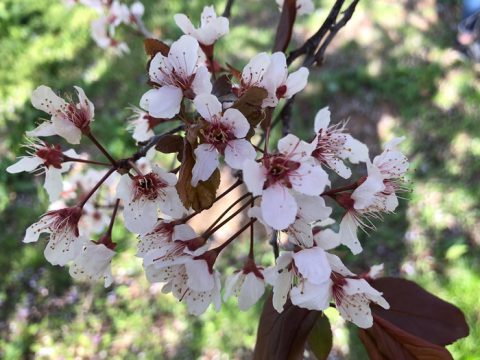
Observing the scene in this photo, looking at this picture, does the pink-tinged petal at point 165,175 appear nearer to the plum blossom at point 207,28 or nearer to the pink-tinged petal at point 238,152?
the pink-tinged petal at point 238,152

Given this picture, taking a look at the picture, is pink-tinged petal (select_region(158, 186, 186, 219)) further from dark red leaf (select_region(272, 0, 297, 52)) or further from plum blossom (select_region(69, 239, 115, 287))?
dark red leaf (select_region(272, 0, 297, 52))

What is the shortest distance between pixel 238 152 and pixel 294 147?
86 millimetres

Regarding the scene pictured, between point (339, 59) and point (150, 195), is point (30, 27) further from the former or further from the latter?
point (150, 195)

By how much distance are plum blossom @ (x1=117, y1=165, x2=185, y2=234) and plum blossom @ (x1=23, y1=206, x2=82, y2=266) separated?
6.1 inches

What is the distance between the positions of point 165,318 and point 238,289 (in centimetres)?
149

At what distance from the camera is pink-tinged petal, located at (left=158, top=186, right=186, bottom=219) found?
79cm

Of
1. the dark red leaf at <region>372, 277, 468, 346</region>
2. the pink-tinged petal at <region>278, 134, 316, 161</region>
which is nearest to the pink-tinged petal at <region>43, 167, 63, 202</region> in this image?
the pink-tinged petal at <region>278, 134, 316, 161</region>

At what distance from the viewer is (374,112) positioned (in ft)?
10.0

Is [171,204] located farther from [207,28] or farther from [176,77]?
[207,28]

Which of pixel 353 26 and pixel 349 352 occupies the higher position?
pixel 353 26

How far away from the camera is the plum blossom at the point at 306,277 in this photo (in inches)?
29.1

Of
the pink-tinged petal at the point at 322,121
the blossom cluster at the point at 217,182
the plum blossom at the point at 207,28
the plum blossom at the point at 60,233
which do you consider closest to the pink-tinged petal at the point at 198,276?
the blossom cluster at the point at 217,182

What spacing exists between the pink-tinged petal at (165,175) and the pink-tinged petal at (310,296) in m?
0.26

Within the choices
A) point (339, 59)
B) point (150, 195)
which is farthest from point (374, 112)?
point (150, 195)
